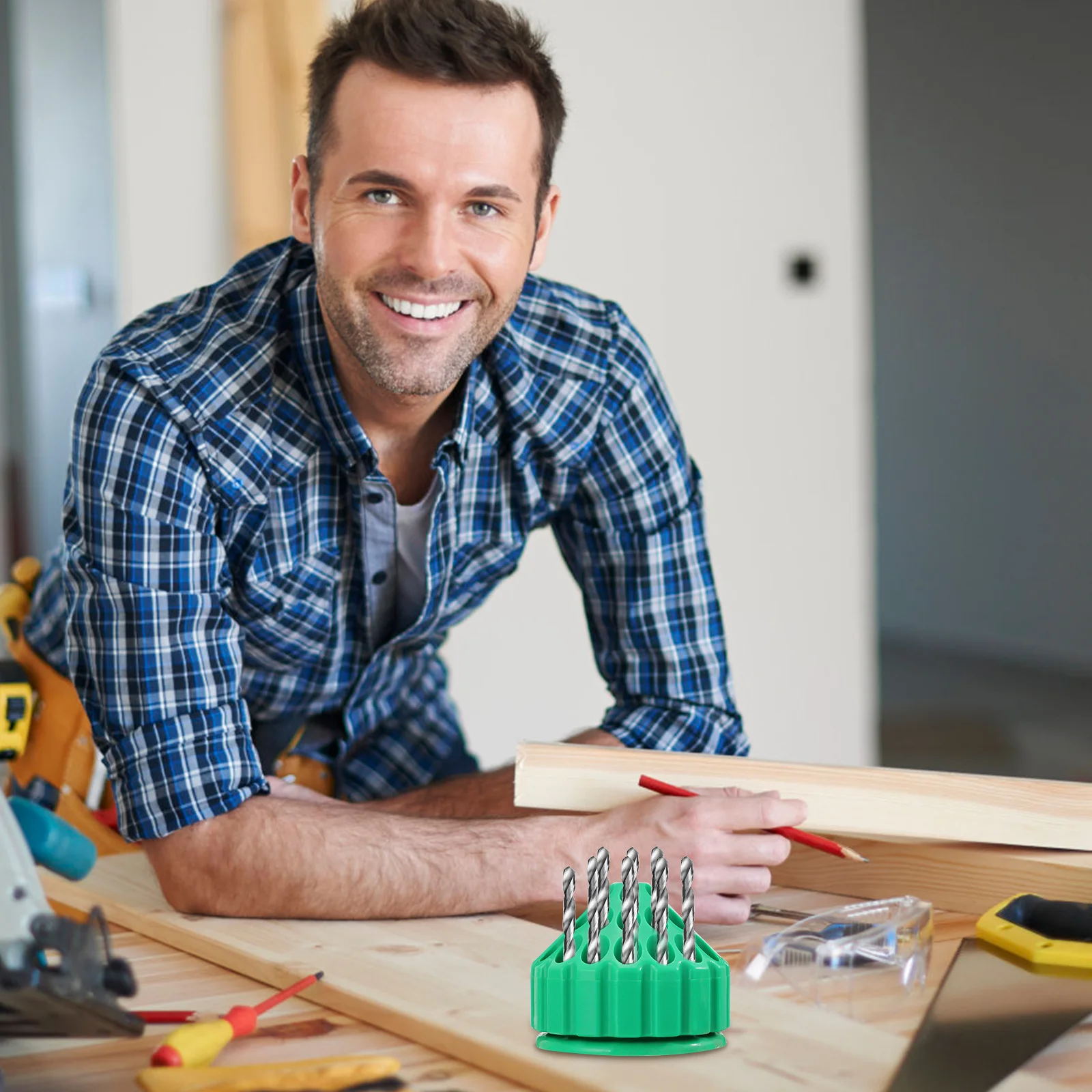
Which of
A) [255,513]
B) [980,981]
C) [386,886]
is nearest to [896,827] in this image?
[980,981]

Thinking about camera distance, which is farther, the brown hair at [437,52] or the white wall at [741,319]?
the white wall at [741,319]

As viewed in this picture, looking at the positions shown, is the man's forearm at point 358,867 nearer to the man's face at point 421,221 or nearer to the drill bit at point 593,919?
the drill bit at point 593,919

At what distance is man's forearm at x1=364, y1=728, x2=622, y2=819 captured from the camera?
1565mm

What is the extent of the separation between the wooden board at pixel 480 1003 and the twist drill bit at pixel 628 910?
0.06 metres

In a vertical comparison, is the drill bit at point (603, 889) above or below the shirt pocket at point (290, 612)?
below

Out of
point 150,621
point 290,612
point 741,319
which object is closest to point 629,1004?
point 150,621

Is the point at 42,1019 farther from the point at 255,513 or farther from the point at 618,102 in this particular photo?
the point at 618,102

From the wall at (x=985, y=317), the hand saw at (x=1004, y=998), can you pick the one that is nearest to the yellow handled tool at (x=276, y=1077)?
the hand saw at (x=1004, y=998)

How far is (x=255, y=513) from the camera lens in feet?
5.03

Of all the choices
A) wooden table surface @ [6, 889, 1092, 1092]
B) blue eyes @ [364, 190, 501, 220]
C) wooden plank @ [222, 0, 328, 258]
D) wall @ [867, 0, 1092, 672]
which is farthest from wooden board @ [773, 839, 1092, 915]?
wall @ [867, 0, 1092, 672]

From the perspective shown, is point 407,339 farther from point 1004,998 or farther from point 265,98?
point 265,98

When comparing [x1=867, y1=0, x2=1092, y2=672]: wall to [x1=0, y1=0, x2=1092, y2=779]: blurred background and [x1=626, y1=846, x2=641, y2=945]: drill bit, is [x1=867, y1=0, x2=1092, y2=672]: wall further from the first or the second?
[x1=626, y1=846, x2=641, y2=945]: drill bit

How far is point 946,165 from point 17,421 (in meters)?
4.09

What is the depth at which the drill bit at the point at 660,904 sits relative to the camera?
89 cm
